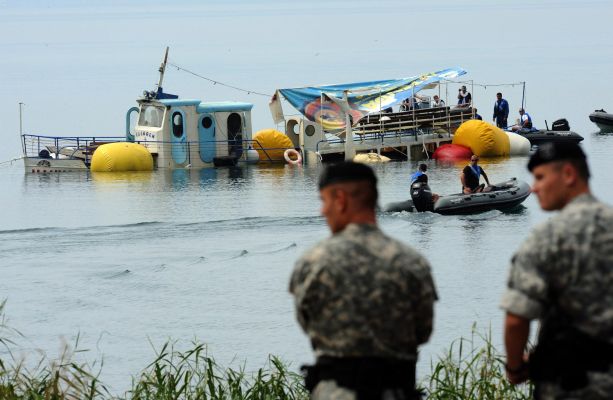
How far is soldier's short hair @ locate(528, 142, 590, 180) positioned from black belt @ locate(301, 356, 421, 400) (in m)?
0.93

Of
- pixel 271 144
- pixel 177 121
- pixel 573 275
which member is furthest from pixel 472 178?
pixel 573 275

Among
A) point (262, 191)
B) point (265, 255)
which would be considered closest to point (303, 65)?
point (262, 191)

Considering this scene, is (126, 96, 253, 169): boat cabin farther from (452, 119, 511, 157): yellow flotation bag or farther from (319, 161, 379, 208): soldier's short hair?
(319, 161, 379, 208): soldier's short hair

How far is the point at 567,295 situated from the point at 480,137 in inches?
1742

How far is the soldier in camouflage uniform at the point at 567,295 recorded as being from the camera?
14.5 feet

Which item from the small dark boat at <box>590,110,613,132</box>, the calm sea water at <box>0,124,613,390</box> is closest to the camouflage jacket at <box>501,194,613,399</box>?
the calm sea water at <box>0,124,613,390</box>

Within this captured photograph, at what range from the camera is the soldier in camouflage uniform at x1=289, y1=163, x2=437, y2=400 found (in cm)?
455

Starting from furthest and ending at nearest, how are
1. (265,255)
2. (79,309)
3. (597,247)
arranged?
(265,255)
(79,309)
(597,247)

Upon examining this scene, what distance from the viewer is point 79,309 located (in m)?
19.7

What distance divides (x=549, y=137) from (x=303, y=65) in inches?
5413

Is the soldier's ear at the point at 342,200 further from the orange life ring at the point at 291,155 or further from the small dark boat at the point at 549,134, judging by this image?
the small dark boat at the point at 549,134

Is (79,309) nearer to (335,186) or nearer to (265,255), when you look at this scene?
(265,255)

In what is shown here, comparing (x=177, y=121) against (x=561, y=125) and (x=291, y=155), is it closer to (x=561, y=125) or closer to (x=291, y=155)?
(x=291, y=155)

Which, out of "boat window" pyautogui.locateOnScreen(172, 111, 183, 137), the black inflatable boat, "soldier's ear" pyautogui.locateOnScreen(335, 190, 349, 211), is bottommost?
the black inflatable boat
